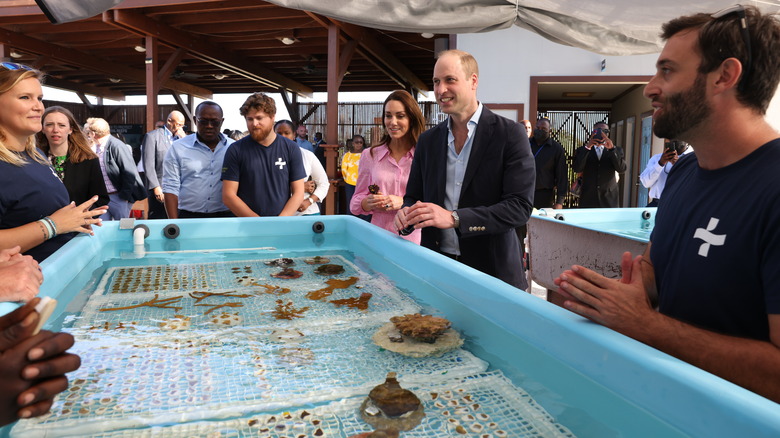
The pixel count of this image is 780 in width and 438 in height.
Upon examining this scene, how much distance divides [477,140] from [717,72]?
3.76 ft

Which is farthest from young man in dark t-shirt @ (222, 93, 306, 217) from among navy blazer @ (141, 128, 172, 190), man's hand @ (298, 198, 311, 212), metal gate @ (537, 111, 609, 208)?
metal gate @ (537, 111, 609, 208)

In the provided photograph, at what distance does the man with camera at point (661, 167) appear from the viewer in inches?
215

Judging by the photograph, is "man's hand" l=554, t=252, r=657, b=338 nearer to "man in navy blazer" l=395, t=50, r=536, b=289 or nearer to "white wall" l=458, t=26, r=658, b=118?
"man in navy blazer" l=395, t=50, r=536, b=289

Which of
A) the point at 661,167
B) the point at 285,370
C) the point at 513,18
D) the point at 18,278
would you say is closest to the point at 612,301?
the point at 285,370

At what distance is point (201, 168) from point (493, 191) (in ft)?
9.19

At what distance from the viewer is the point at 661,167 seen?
598cm

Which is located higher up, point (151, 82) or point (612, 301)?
point (151, 82)

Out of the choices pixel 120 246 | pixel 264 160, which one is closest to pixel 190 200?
pixel 264 160

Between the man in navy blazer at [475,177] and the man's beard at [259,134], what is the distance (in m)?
1.64

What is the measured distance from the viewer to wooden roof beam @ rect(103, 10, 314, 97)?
8047mm

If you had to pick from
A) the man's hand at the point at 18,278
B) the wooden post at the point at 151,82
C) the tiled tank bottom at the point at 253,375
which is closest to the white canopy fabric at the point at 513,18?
the tiled tank bottom at the point at 253,375

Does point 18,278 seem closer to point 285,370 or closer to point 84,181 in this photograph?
point 285,370

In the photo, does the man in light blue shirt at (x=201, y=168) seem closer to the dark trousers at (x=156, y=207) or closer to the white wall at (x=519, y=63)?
the dark trousers at (x=156, y=207)

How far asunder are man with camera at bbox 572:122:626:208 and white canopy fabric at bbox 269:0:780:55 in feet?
15.4
